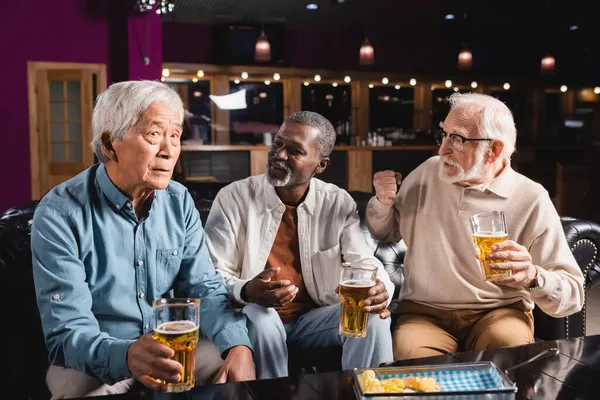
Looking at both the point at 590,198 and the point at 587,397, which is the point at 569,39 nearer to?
the point at 590,198

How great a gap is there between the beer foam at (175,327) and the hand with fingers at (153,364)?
0.04 m

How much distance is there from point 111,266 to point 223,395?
59cm

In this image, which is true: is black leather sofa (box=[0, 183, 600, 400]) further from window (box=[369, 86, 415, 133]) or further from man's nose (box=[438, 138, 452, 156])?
window (box=[369, 86, 415, 133])

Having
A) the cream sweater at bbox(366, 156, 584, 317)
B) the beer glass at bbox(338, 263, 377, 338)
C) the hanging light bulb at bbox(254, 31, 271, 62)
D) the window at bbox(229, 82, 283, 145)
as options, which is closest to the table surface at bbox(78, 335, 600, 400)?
the beer glass at bbox(338, 263, 377, 338)

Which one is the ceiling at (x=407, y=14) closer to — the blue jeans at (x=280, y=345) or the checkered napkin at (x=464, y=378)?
the blue jeans at (x=280, y=345)

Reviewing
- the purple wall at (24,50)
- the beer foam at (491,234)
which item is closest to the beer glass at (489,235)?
the beer foam at (491,234)

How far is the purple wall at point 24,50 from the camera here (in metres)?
7.54

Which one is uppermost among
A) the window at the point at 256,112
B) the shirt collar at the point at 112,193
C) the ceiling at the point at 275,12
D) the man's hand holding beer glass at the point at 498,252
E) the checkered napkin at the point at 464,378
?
the ceiling at the point at 275,12

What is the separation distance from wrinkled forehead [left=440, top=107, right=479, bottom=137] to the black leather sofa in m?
0.76

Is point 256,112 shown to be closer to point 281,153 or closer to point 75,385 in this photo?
point 281,153

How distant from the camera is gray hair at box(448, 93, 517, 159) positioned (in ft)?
7.58

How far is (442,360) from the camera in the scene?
1.71m

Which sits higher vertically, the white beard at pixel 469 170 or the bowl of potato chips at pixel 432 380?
the white beard at pixel 469 170

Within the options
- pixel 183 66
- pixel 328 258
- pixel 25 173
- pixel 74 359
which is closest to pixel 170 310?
pixel 74 359
